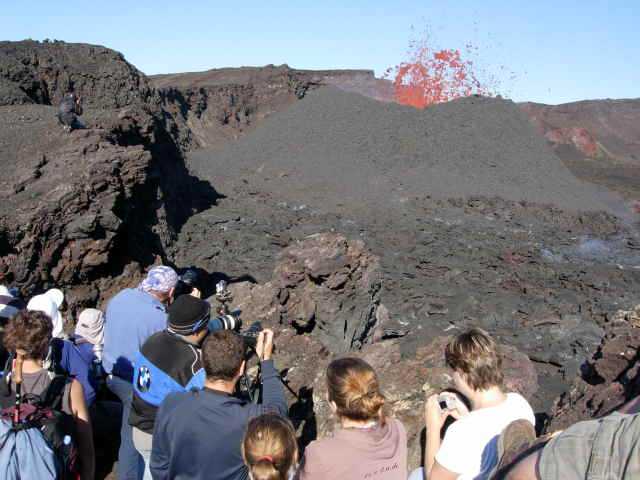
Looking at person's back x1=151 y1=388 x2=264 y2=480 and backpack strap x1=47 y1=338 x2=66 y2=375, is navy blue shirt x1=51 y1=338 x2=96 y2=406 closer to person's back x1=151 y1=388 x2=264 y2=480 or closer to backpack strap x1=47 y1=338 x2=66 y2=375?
backpack strap x1=47 y1=338 x2=66 y2=375

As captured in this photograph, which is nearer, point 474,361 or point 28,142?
point 474,361

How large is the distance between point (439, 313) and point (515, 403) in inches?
339

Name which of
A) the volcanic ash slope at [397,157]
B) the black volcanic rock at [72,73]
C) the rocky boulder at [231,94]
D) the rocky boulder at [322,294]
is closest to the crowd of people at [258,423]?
the rocky boulder at [322,294]

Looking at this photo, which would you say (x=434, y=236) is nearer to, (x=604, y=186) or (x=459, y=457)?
(x=459, y=457)

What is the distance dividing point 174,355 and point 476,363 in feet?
4.94

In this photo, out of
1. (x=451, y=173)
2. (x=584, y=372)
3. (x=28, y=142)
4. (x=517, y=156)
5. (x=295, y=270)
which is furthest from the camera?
(x=517, y=156)

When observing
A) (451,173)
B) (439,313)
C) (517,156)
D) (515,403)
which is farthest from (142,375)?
(517,156)

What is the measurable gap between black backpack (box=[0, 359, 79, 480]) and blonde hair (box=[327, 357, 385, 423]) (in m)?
1.38

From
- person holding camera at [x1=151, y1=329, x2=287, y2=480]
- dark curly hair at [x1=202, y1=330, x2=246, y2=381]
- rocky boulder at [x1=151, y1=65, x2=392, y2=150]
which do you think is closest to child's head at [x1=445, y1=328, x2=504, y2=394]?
person holding camera at [x1=151, y1=329, x2=287, y2=480]

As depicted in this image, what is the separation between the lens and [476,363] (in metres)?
2.49

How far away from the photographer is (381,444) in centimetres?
239

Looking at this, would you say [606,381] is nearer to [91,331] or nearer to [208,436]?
[208,436]

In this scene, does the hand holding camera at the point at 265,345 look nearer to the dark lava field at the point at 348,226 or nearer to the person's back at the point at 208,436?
the person's back at the point at 208,436

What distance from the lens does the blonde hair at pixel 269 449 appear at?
2.09 m
